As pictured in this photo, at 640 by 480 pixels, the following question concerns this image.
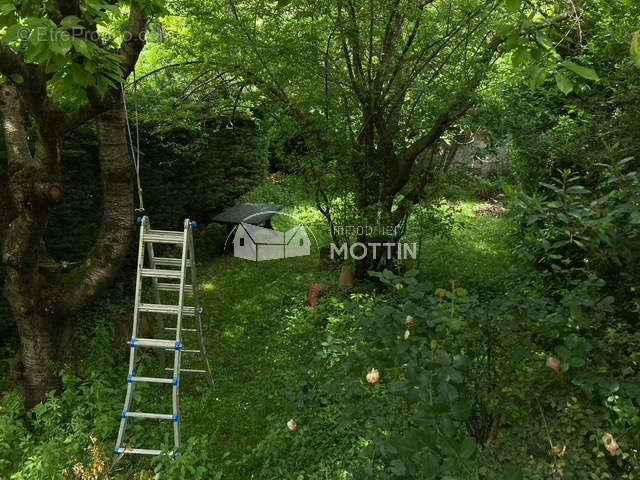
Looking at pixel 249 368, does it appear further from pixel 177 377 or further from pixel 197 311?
pixel 177 377

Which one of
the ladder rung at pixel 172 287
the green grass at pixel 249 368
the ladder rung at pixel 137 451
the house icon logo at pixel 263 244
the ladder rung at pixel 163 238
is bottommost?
the ladder rung at pixel 137 451

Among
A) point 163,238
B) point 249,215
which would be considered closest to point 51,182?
point 163,238

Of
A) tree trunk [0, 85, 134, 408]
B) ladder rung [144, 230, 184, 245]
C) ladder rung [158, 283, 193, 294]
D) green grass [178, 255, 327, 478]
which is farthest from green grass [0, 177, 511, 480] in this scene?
ladder rung [144, 230, 184, 245]

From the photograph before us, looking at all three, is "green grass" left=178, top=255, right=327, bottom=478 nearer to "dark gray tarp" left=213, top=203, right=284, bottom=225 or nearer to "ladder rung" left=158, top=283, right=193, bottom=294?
"dark gray tarp" left=213, top=203, right=284, bottom=225

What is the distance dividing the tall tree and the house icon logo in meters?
3.68

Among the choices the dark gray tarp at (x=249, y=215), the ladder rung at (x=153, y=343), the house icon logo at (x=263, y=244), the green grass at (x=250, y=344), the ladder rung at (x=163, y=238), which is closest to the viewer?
the ladder rung at (x=153, y=343)

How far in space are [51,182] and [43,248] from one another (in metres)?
1.04

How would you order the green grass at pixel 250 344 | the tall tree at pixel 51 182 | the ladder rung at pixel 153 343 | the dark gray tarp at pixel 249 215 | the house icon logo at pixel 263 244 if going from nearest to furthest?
1. the tall tree at pixel 51 182
2. the ladder rung at pixel 153 343
3. the green grass at pixel 250 344
4. the house icon logo at pixel 263 244
5. the dark gray tarp at pixel 249 215

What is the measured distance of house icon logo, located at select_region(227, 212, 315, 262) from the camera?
820 centimetres

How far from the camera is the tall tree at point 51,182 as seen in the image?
342 cm

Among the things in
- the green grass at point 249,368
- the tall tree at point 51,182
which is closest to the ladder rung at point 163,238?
the tall tree at point 51,182

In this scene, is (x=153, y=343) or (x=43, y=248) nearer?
(x=153, y=343)

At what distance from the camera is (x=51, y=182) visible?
3.92 meters

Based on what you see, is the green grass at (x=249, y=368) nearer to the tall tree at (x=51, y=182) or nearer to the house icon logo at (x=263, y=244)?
the house icon logo at (x=263, y=244)
